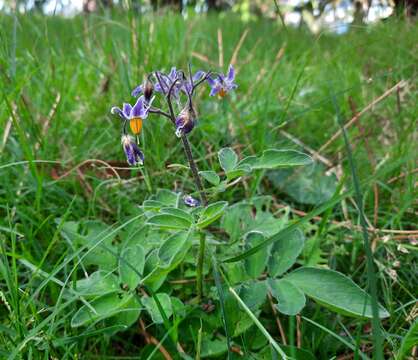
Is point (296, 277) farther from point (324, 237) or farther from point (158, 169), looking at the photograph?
point (158, 169)

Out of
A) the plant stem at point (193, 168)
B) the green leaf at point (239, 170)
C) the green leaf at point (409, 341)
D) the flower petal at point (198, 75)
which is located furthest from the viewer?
the flower petal at point (198, 75)

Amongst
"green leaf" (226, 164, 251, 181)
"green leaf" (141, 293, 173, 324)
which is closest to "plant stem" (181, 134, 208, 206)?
"green leaf" (226, 164, 251, 181)

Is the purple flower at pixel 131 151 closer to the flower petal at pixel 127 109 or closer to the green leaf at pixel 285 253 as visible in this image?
the flower petal at pixel 127 109

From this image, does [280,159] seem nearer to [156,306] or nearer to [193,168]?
[193,168]

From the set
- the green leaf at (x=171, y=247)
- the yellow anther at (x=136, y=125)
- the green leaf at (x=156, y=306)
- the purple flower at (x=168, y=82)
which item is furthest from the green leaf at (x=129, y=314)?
the purple flower at (x=168, y=82)

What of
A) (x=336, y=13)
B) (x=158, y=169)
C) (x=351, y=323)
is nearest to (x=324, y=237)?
(x=351, y=323)

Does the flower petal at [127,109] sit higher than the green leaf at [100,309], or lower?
higher

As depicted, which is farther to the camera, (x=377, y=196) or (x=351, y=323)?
(x=377, y=196)
